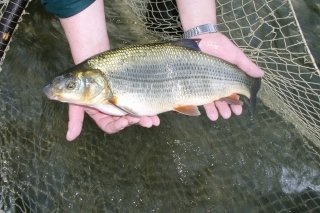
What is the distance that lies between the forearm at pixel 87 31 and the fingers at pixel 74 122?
18.4 inches

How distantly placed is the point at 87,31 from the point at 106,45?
241mm

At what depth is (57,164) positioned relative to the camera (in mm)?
3900

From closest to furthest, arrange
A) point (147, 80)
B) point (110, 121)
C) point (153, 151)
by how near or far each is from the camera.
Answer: point (147, 80) → point (110, 121) → point (153, 151)

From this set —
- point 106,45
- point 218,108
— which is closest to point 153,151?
point 218,108

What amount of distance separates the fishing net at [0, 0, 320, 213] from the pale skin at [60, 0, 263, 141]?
59 cm

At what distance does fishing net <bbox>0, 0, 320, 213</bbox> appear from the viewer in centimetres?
383

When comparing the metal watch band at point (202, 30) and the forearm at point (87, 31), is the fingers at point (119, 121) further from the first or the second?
the metal watch band at point (202, 30)

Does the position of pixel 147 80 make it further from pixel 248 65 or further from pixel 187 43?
pixel 248 65

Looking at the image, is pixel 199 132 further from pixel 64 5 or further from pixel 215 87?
pixel 64 5

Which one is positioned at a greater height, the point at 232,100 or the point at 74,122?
the point at 74,122

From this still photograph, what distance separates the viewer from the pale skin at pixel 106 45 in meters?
2.96

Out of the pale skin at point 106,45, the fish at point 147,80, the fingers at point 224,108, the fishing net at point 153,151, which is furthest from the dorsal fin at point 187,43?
the fishing net at point 153,151

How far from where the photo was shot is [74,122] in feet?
9.66

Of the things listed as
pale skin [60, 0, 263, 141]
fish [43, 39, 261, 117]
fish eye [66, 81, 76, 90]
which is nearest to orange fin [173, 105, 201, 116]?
fish [43, 39, 261, 117]
